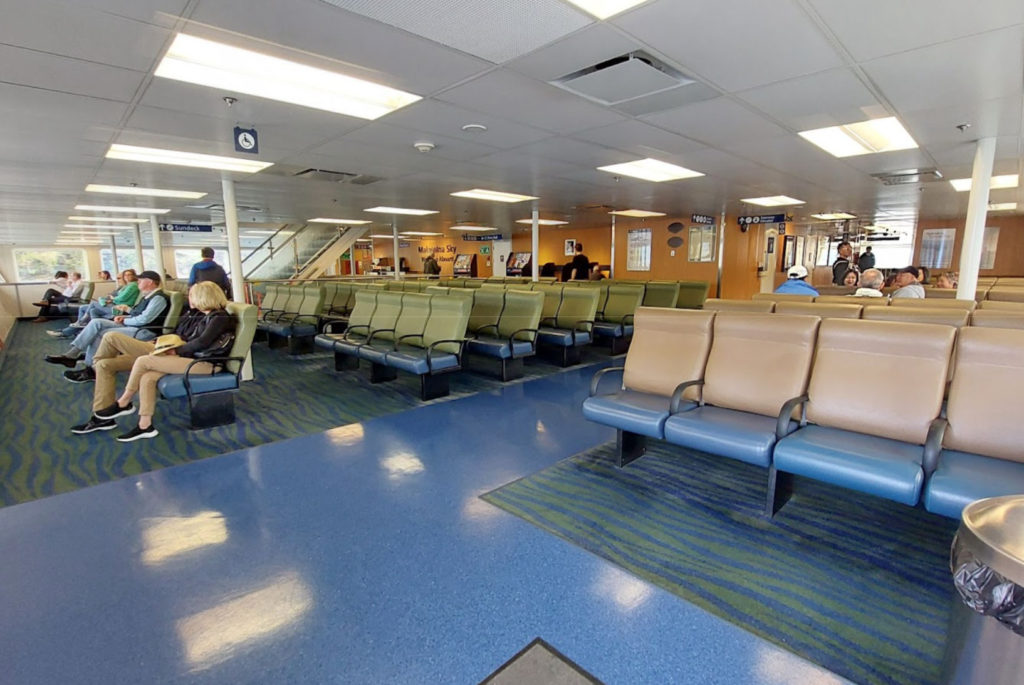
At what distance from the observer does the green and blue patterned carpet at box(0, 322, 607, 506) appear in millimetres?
3365

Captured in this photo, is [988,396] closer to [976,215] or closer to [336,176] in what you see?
[976,215]

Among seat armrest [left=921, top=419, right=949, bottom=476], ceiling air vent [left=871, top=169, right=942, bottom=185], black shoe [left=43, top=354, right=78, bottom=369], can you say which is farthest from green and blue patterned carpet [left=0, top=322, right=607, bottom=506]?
ceiling air vent [left=871, top=169, right=942, bottom=185]

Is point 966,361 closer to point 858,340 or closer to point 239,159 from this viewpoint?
point 858,340

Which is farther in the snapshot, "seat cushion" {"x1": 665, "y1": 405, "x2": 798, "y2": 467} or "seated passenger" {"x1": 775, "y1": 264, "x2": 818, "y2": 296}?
"seated passenger" {"x1": 775, "y1": 264, "x2": 818, "y2": 296}

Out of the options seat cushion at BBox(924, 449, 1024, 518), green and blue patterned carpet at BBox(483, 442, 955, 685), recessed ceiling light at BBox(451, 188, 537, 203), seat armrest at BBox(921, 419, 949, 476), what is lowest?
green and blue patterned carpet at BBox(483, 442, 955, 685)

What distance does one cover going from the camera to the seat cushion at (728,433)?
2451 mm

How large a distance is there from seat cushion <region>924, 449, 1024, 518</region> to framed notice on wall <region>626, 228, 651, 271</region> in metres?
12.5

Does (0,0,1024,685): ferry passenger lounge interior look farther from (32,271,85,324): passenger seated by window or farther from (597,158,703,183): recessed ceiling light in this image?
(32,271,85,324): passenger seated by window

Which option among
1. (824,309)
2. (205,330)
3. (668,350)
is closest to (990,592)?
(668,350)

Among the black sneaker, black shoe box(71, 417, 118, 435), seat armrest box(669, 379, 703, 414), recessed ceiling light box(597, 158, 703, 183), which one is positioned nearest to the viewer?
seat armrest box(669, 379, 703, 414)

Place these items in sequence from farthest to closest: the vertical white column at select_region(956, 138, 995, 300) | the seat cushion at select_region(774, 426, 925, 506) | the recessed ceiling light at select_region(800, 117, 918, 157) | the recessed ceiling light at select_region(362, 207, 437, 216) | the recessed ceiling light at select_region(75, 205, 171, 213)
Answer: the recessed ceiling light at select_region(362, 207, 437, 216)
the recessed ceiling light at select_region(75, 205, 171, 213)
the vertical white column at select_region(956, 138, 995, 300)
the recessed ceiling light at select_region(800, 117, 918, 157)
the seat cushion at select_region(774, 426, 925, 506)

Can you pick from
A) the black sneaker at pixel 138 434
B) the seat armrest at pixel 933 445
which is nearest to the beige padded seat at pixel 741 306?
the seat armrest at pixel 933 445

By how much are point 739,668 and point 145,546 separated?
278 centimetres

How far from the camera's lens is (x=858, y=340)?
266 cm
